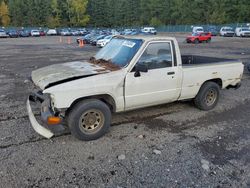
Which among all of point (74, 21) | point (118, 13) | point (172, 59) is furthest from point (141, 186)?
point (118, 13)

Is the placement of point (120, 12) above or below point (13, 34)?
above

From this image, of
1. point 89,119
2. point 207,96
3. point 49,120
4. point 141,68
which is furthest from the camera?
point 207,96

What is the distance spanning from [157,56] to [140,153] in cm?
207

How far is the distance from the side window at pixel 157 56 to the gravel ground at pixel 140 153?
49.8 inches

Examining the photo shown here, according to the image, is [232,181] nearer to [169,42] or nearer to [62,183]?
[62,183]

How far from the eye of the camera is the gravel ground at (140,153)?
139 inches

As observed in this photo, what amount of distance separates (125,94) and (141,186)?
193cm

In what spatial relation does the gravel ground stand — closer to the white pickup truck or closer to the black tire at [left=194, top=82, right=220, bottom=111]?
Result: the black tire at [left=194, top=82, right=220, bottom=111]

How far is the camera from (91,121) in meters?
4.62

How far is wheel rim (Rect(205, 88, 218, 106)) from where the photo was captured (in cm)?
626

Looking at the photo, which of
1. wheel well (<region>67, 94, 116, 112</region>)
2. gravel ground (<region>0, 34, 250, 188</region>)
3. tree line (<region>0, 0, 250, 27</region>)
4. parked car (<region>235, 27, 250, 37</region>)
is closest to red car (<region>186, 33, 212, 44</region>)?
parked car (<region>235, 27, 250, 37</region>)

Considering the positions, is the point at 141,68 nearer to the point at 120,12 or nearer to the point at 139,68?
the point at 139,68

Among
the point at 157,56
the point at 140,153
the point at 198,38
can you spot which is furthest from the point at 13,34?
the point at 140,153

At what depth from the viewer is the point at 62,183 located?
11.2 ft
